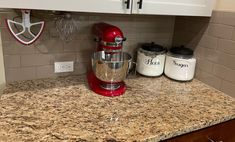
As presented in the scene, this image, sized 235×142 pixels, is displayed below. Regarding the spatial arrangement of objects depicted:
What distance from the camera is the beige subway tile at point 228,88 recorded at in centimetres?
115

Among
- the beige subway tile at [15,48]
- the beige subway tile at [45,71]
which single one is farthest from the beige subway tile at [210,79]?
the beige subway tile at [15,48]

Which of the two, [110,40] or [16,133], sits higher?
[110,40]

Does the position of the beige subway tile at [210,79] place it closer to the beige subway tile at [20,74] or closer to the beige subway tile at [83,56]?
the beige subway tile at [83,56]

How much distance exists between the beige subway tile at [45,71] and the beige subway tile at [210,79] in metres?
0.92

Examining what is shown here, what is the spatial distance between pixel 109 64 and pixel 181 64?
0.48m

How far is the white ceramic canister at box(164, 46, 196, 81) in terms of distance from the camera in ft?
4.16

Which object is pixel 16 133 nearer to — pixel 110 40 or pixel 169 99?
pixel 110 40

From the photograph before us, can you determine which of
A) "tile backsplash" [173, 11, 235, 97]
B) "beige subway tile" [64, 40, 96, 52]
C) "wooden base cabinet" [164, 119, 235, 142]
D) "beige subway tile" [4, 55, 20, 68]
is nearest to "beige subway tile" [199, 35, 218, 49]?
"tile backsplash" [173, 11, 235, 97]

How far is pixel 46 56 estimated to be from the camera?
47.0 inches

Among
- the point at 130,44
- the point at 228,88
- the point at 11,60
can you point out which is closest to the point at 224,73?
the point at 228,88

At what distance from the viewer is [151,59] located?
4.25 ft

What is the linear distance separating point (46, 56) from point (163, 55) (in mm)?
699

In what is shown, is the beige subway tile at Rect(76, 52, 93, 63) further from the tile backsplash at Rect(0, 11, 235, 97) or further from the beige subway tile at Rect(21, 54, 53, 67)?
the beige subway tile at Rect(21, 54, 53, 67)

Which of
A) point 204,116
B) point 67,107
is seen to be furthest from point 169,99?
point 67,107
